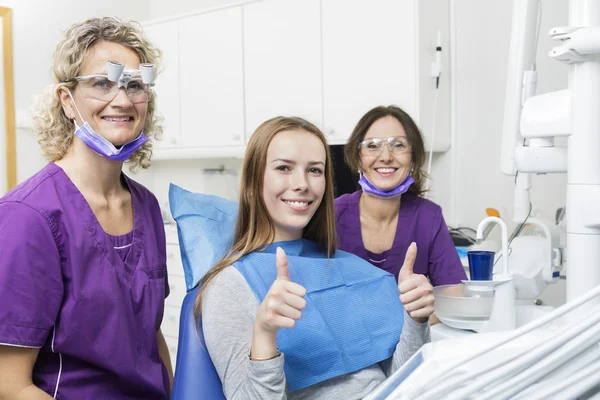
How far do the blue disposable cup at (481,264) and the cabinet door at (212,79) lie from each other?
211 cm

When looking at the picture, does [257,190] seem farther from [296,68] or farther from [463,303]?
[296,68]

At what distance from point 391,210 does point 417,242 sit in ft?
0.42

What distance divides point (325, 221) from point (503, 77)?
1.76m

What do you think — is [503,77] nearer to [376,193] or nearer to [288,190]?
[376,193]

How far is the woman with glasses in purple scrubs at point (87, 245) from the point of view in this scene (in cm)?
117

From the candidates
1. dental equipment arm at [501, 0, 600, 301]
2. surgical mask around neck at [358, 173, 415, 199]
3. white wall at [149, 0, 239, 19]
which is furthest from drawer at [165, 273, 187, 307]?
dental equipment arm at [501, 0, 600, 301]

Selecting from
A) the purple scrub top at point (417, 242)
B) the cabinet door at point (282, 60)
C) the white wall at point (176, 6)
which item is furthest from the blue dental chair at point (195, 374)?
the white wall at point (176, 6)

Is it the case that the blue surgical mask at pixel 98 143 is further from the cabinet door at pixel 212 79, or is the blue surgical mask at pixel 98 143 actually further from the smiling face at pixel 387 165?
the cabinet door at pixel 212 79

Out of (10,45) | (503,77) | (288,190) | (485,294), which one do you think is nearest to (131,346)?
(288,190)

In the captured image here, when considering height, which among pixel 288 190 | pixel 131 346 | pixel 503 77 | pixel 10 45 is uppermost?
pixel 10 45

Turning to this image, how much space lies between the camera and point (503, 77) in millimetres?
2838

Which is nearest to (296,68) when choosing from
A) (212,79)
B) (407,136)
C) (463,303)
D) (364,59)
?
(364,59)

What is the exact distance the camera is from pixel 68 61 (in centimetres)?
136

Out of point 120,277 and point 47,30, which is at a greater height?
point 47,30
